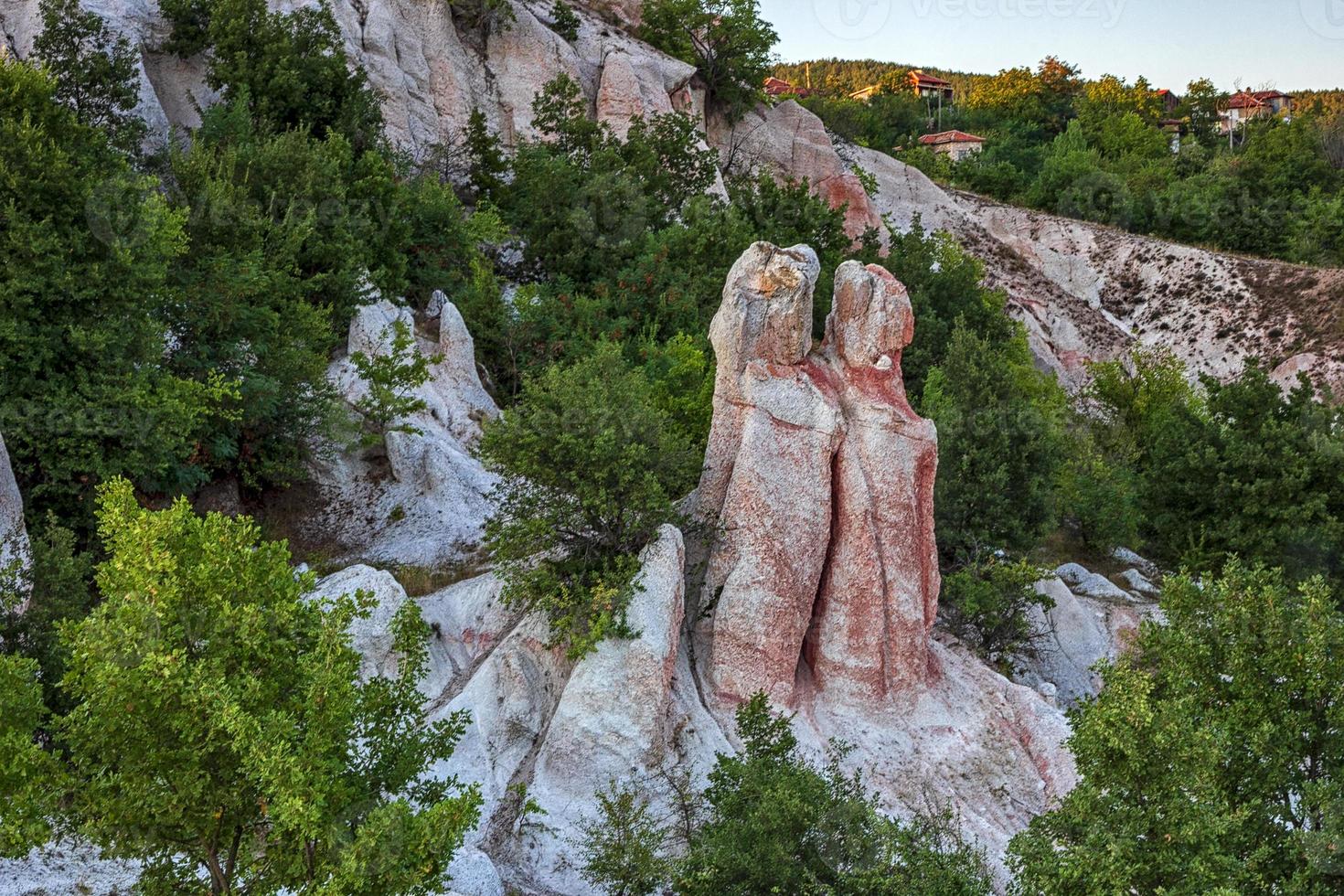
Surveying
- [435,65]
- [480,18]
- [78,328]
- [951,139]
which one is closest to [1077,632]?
[78,328]

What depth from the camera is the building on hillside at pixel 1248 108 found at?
304 feet

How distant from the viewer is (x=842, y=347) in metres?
16.9

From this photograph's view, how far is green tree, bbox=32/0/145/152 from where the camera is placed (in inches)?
1147

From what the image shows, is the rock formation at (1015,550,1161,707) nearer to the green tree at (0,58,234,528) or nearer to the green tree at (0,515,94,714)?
the green tree at (0,515,94,714)

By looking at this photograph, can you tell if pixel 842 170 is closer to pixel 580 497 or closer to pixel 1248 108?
pixel 580 497

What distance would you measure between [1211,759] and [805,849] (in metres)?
3.88

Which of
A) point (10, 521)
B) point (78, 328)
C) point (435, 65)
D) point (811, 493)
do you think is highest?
point (435, 65)

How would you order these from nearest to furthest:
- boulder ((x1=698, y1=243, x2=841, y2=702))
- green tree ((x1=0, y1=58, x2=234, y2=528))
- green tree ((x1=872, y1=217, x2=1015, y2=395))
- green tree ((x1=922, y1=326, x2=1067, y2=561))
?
boulder ((x1=698, y1=243, x2=841, y2=702)) < green tree ((x1=0, y1=58, x2=234, y2=528)) < green tree ((x1=922, y1=326, x2=1067, y2=561)) < green tree ((x1=872, y1=217, x2=1015, y2=395))

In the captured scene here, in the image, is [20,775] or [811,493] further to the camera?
[811,493]

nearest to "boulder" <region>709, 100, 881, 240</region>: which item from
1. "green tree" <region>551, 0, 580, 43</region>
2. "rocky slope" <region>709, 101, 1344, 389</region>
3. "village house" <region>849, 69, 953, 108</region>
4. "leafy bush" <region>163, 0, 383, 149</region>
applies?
"rocky slope" <region>709, 101, 1344, 389</region>

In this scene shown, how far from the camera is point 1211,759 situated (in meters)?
→ 10.8

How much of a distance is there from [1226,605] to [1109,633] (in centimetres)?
1328

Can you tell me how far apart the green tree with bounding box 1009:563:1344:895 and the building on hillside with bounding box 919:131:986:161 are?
71.6 m

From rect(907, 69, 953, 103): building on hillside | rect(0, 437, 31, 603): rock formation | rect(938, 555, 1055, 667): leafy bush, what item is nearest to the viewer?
rect(0, 437, 31, 603): rock formation
